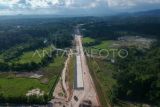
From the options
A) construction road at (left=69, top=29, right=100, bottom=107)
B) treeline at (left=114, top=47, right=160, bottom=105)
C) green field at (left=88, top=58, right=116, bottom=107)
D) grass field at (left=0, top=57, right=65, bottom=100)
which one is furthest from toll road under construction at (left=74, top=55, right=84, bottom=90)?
treeline at (left=114, top=47, right=160, bottom=105)

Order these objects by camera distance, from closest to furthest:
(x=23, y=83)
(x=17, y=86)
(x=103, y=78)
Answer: (x=17, y=86) < (x=23, y=83) < (x=103, y=78)

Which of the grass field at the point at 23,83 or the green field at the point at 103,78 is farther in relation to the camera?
the grass field at the point at 23,83

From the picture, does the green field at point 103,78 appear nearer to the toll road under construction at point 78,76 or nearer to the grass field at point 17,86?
the toll road under construction at point 78,76

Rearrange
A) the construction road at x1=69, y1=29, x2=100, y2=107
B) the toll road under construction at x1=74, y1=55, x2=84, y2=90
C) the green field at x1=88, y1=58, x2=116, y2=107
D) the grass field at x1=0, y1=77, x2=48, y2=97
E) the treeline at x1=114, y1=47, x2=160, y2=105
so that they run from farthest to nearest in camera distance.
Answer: the toll road under construction at x1=74, y1=55, x2=84, y2=90, the grass field at x1=0, y1=77, x2=48, y2=97, the green field at x1=88, y1=58, x2=116, y2=107, the construction road at x1=69, y1=29, x2=100, y2=107, the treeline at x1=114, y1=47, x2=160, y2=105

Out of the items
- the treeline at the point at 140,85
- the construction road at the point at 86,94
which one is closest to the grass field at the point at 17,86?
the construction road at the point at 86,94

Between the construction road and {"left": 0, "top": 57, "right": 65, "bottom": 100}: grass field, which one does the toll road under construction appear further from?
{"left": 0, "top": 57, "right": 65, "bottom": 100}: grass field

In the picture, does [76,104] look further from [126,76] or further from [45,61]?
[45,61]

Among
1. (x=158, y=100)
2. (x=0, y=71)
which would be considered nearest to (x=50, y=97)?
(x=158, y=100)

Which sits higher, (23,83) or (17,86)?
(17,86)

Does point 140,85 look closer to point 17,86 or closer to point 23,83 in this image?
point 17,86

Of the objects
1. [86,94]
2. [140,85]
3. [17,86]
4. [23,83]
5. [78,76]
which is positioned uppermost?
[140,85]

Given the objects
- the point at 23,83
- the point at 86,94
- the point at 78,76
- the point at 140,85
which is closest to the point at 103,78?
the point at 78,76
